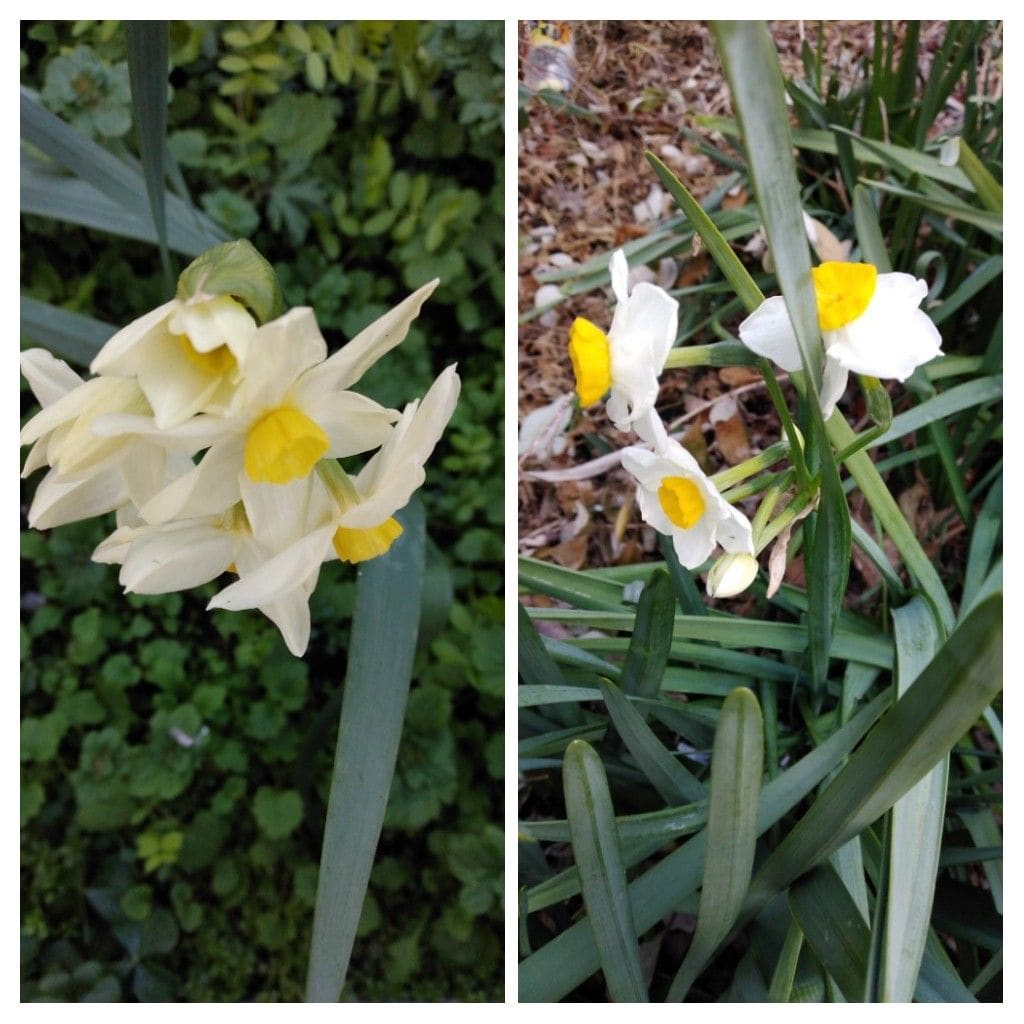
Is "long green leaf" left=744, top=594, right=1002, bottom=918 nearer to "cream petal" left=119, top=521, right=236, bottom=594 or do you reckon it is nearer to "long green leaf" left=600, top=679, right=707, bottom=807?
"long green leaf" left=600, top=679, right=707, bottom=807

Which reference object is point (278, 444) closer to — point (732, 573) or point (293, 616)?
point (293, 616)

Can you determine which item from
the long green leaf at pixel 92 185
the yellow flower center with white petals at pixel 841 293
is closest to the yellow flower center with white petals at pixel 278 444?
the yellow flower center with white petals at pixel 841 293

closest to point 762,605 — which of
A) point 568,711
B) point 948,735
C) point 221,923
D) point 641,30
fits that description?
point 568,711

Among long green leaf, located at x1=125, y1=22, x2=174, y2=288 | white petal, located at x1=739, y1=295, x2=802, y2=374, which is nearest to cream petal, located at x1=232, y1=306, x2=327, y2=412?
white petal, located at x1=739, y1=295, x2=802, y2=374

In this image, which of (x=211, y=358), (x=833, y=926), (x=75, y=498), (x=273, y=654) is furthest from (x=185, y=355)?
(x=273, y=654)

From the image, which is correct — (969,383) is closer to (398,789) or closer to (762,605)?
(762,605)

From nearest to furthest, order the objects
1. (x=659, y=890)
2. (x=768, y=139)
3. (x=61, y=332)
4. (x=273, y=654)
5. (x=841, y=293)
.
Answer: (x=768, y=139) → (x=841, y=293) → (x=659, y=890) → (x=61, y=332) → (x=273, y=654)
